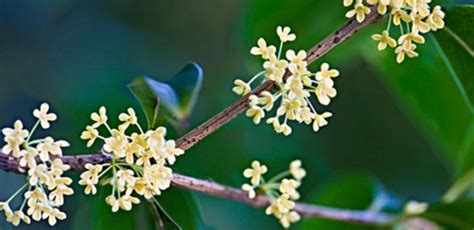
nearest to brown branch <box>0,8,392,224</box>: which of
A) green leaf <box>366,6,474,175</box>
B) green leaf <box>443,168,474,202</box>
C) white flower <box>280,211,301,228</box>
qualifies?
white flower <box>280,211,301,228</box>

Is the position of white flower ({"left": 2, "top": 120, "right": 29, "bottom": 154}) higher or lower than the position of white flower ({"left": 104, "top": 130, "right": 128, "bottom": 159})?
higher

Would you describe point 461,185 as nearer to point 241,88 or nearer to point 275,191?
point 275,191

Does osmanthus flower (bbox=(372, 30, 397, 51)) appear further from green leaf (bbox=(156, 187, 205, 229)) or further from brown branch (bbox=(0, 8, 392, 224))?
green leaf (bbox=(156, 187, 205, 229))

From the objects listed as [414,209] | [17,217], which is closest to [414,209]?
[414,209]

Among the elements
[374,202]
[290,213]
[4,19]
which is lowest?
[290,213]

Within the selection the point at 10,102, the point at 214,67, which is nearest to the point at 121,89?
the point at 10,102

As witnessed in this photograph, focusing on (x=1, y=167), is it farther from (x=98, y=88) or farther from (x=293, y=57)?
(x=98, y=88)
